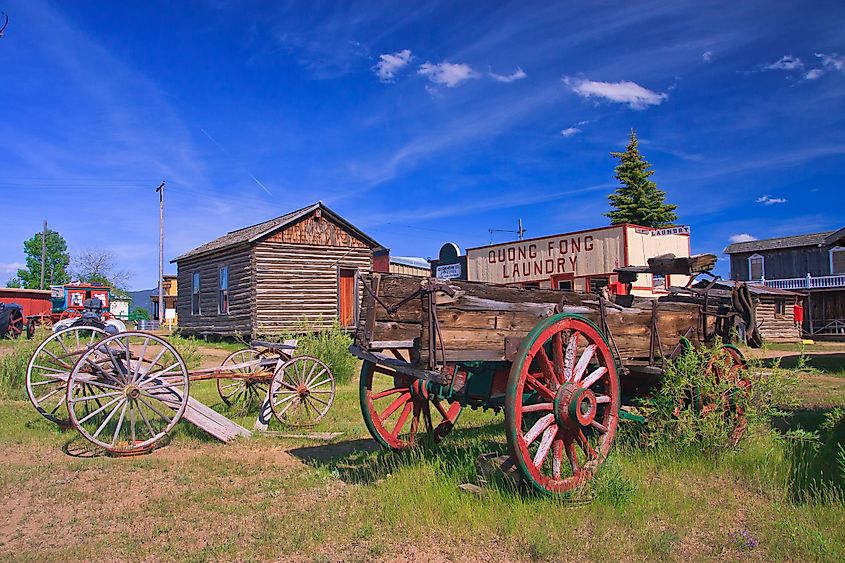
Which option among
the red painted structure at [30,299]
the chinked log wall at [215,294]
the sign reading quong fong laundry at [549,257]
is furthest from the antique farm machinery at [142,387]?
the red painted structure at [30,299]

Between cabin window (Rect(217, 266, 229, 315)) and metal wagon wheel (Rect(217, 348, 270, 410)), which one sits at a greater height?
cabin window (Rect(217, 266, 229, 315))

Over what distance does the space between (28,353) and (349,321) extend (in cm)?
1187

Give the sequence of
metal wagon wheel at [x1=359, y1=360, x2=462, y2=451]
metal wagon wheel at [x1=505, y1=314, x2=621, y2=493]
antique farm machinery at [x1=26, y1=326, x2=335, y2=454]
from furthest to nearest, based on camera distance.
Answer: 1. antique farm machinery at [x1=26, y1=326, x2=335, y2=454]
2. metal wagon wheel at [x1=359, y1=360, x2=462, y2=451]
3. metal wagon wheel at [x1=505, y1=314, x2=621, y2=493]

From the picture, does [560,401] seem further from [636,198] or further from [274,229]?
[636,198]

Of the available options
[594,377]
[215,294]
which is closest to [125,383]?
[594,377]

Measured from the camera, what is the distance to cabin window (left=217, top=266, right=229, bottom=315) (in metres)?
22.1

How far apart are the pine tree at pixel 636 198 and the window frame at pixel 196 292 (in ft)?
74.5

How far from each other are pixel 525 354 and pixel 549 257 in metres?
15.5

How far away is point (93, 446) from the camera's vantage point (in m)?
7.36

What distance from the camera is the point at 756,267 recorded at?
41.8 m

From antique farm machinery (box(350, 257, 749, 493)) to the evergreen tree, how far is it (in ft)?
228

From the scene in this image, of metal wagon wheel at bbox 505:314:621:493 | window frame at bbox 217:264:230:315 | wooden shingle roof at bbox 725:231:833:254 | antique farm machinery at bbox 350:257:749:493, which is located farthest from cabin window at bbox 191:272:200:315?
wooden shingle roof at bbox 725:231:833:254

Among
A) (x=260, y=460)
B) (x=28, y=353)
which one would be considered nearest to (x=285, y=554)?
(x=260, y=460)

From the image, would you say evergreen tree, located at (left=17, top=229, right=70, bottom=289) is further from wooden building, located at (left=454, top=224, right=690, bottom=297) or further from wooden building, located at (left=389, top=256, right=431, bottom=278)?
wooden building, located at (left=454, top=224, right=690, bottom=297)
